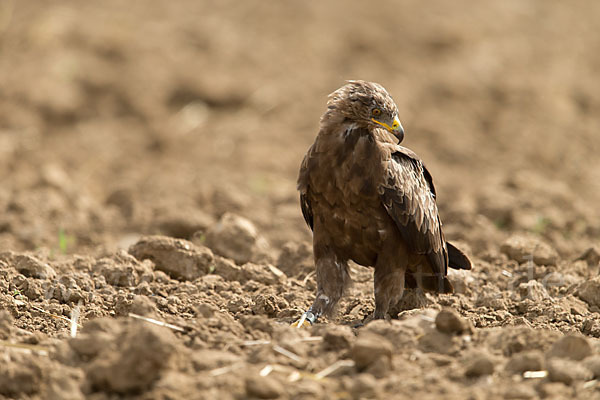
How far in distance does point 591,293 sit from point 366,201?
6.72ft

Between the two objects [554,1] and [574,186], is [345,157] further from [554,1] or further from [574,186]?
[554,1]

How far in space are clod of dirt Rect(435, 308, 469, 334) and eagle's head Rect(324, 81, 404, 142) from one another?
1.47m

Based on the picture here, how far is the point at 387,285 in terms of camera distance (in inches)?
243

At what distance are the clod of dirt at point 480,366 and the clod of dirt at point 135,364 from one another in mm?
1582

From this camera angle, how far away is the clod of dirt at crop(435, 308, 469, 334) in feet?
16.3

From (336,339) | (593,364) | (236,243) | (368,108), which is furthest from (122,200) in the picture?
(593,364)

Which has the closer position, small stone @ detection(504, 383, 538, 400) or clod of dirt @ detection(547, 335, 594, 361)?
small stone @ detection(504, 383, 538, 400)

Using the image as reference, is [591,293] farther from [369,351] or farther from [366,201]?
[369,351]

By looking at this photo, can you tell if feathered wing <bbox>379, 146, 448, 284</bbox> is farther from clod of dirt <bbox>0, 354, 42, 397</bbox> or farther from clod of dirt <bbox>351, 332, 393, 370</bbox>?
clod of dirt <bbox>0, 354, 42, 397</bbox>

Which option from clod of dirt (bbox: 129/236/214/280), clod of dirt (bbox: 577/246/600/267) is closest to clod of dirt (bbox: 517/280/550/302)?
clod of dirt (bbox: 577/246/600/267)

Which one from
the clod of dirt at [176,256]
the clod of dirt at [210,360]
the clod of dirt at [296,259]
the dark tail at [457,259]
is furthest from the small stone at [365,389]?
the clod of dirt at [296,259]

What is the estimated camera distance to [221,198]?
1020 centimetres

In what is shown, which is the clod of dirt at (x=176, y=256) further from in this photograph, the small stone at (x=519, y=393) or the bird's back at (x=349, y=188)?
the small stone at (x=519, y=393)

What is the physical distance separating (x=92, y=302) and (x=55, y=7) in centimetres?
1147
